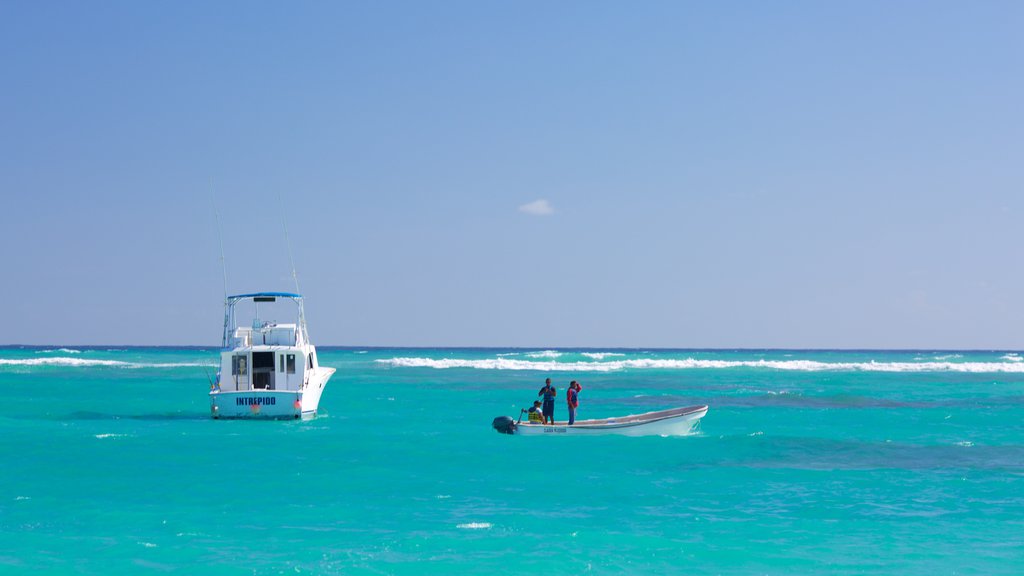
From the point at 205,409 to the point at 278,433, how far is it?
1139 cm

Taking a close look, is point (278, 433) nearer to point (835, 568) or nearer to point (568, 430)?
point (568, 430)

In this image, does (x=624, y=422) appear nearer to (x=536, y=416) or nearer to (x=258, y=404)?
(x=536, y=416)

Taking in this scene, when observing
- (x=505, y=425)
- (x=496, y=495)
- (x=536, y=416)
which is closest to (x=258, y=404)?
(x=505, y=425)

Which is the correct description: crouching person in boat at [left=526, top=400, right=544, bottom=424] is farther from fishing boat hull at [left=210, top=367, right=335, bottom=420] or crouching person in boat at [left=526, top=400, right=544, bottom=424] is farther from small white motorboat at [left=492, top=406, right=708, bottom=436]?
fishing boat hull at [left=210, top=367, right=335, bottom=420]

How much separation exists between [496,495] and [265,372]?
1740 cm

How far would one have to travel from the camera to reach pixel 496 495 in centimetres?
1847

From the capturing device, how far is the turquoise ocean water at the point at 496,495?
13.7m

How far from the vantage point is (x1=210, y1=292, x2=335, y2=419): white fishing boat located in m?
31.3

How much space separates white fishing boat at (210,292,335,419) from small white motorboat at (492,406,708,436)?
8.25 meters

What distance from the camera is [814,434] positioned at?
29.1 m

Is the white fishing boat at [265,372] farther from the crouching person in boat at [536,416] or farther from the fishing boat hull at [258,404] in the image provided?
the crouching person in boat at [536,416]

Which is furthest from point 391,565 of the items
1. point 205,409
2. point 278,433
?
point 205,409

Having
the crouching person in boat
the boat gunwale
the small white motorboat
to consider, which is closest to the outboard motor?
the small white motorboat

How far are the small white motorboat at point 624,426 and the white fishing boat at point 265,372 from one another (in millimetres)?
8250
